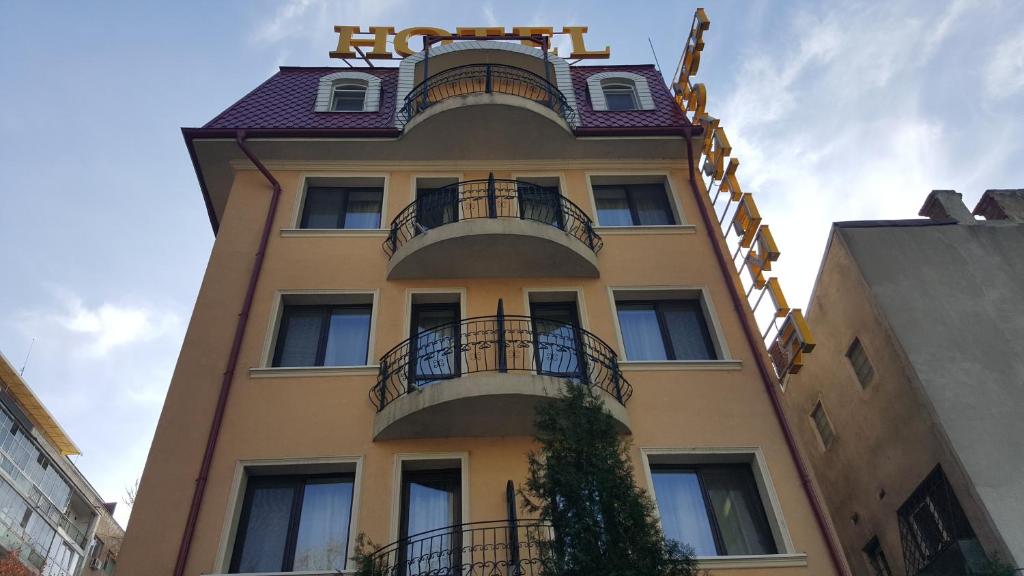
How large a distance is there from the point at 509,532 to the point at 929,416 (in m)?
7.20

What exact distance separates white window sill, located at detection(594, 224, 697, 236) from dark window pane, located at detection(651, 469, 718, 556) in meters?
5.21

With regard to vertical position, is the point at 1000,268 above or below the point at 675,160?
below

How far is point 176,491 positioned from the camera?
33.9 ft

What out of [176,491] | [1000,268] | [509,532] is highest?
[1000,268]

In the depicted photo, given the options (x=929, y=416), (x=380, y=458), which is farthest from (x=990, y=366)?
(x=380, y=458)

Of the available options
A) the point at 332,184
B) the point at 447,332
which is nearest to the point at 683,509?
the point at 447,332

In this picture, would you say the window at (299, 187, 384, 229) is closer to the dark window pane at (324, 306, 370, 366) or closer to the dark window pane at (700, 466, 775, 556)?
the dark window pane at (324, 306, 370, 366)

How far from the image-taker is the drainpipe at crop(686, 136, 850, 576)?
33.0 ft

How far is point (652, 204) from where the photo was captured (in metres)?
15.8

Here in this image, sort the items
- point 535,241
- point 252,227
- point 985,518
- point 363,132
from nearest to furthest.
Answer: point 985,518 < point 535,241 < point 252,227 < point 363,132

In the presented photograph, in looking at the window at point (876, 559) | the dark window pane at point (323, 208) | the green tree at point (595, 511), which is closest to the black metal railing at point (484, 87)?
the dark window pane at point (323, 208)

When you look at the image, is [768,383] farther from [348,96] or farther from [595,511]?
[348,96]

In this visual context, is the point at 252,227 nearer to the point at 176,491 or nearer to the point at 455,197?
the point at 455,197

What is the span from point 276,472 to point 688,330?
7.49m
